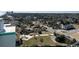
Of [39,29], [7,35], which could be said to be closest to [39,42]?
[39,29]

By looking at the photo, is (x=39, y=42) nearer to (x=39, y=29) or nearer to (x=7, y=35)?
(x=39, y=29)

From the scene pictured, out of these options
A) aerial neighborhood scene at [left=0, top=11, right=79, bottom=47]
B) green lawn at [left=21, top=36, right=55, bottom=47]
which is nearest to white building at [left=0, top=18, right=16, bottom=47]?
aerial neighborhood scene at [left=0, top=11, right=79, bottom=47]

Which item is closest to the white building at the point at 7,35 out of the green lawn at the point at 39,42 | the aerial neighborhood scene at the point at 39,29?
the aerial neighborhood scene at the point at 39,29

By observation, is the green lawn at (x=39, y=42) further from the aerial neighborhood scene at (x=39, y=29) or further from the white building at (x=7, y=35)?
the white building at (x=7, y=35)

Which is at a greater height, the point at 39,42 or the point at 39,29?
the point at 39,29
